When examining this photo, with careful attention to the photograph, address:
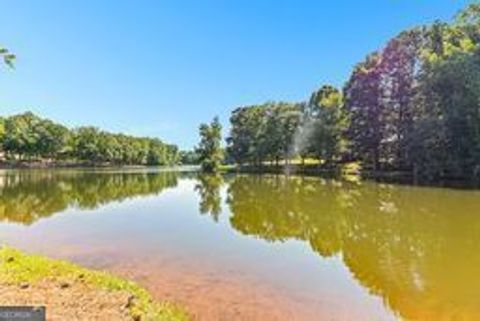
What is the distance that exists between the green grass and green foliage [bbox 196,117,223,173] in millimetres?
74062

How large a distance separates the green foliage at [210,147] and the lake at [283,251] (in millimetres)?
58372

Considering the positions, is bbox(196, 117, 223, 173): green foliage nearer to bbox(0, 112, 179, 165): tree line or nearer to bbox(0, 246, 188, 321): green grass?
bbox(0, 112, 179, 165): tree line

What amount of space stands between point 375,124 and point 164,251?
41.1 meters

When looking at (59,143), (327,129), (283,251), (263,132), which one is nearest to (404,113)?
(327,129)

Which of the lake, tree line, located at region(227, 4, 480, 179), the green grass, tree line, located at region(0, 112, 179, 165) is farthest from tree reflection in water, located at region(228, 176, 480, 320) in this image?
tree line, located at region(0, 112, 179, 165)

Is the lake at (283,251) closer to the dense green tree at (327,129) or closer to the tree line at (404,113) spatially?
the tree line at (404,113)

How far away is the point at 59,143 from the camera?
4033 inches

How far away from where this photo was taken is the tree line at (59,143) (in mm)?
94500

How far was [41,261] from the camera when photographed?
953 cm

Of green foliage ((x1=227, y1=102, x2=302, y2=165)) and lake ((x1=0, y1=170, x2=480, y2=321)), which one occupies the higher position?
green foliage ((x1=227, y1=102, x2=302, y2=165))

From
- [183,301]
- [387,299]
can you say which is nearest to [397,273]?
[387,299]

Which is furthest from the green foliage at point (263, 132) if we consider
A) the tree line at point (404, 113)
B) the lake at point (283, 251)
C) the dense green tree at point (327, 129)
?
the lake at point (283, 251)

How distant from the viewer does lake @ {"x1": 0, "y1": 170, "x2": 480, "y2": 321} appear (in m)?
8.41

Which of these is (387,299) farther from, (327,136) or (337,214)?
(327,136)
